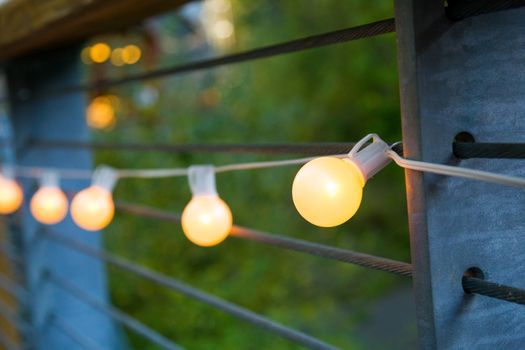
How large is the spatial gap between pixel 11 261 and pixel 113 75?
5.75 metres

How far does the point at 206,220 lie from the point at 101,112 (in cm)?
609

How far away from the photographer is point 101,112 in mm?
7133

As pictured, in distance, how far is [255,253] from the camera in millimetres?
5938

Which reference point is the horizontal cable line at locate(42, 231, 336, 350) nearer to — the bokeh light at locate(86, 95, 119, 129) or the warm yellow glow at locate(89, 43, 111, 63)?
the bokeh light at locate(86, 95, 119, 129)

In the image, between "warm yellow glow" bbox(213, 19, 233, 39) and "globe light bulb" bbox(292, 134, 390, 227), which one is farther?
"warm yellow glow" bbox(213, 19, 233, 39)

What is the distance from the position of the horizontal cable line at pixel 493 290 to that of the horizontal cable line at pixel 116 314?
852mm

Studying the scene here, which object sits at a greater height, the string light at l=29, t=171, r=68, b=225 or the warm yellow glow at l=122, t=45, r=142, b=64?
the warm yellow glow at l=122, t=45, r=142, b=64

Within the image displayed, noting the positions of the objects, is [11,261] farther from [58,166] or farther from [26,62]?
[26,62]

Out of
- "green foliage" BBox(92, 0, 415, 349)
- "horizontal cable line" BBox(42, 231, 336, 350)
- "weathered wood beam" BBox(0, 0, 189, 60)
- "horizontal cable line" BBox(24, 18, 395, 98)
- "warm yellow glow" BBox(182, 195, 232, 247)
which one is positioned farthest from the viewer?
"green foliage" BBox(92, 0, 415, 349)

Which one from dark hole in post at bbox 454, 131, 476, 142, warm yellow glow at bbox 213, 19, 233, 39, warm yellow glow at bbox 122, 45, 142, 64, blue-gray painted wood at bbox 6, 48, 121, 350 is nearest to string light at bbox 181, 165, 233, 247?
dark hole in post at bbox 454, 131, 476, 142

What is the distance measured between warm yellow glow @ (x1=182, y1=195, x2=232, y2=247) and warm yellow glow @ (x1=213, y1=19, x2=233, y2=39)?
7.28m

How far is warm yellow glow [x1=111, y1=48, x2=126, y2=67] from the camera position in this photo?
7994 millimetres

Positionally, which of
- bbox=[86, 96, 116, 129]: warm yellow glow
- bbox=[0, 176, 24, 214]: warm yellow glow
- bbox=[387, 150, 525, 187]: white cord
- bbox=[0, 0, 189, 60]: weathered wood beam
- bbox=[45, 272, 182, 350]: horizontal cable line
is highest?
bbox=[86, 96, 116, 129]: warm yellow glow

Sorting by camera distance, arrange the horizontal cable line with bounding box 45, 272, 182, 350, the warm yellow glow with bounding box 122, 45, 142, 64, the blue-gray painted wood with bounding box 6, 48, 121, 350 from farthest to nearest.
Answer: the warm yellow glow with bounding box 122, 45, 142, 64
the blue-gray painted wood with bounding box 6, 48, 121, 350
the horizontal cable line with bounding box 45, 272, 182, 350
